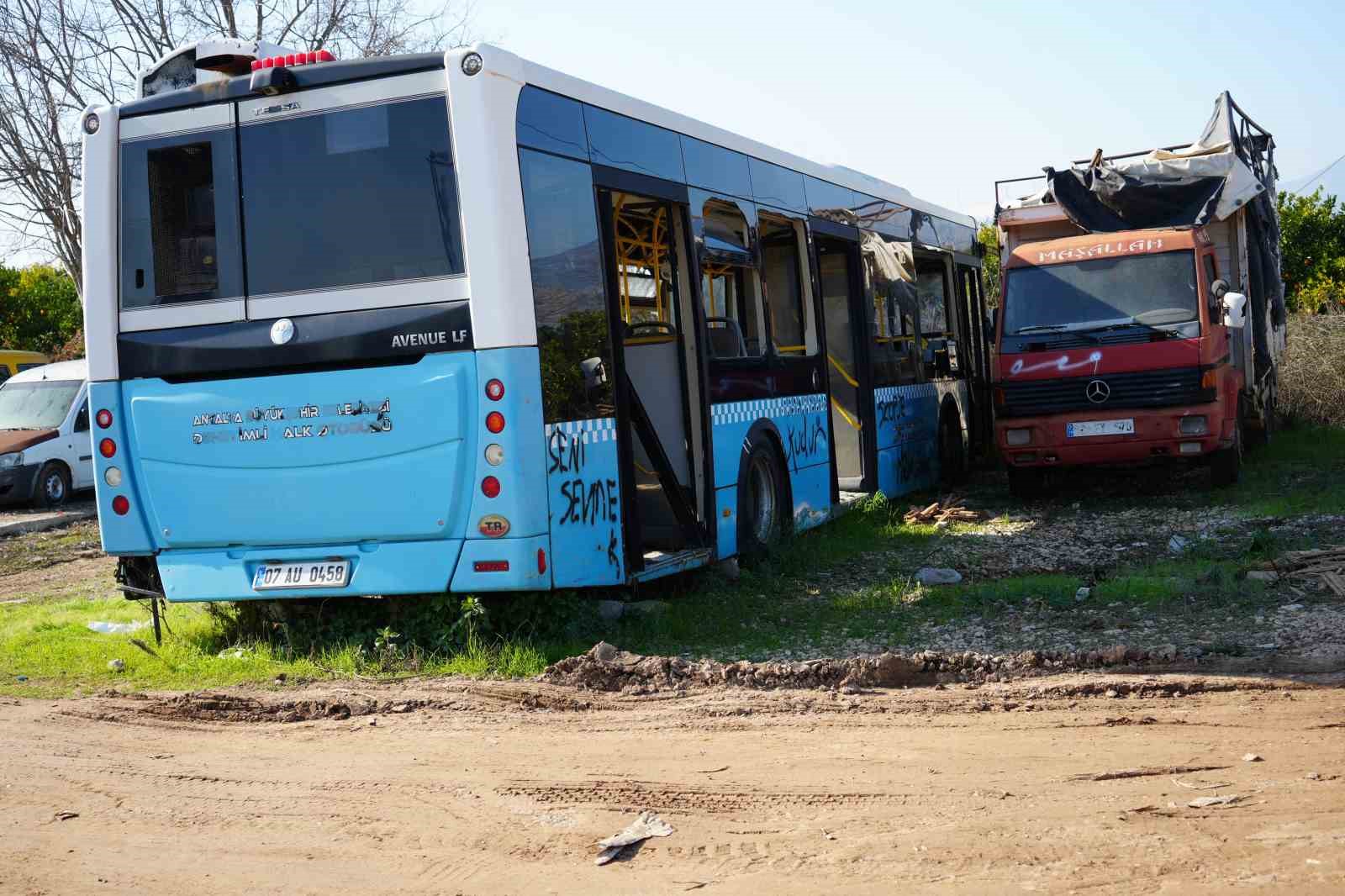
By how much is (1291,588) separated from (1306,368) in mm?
13504

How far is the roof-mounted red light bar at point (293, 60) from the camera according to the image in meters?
7.96

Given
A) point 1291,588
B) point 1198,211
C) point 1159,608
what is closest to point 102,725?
point 1159,608

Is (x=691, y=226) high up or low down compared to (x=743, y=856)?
up

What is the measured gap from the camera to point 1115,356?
Result: 13.3 meters

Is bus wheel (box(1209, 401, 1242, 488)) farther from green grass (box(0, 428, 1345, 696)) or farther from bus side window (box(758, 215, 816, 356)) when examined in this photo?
bus side window (box(758, 215, 816, 356))

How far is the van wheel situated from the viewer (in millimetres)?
20016

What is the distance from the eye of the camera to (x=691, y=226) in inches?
386

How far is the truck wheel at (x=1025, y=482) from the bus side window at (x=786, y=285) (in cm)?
362

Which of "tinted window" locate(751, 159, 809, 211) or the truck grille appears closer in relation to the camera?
"tinted window" locate(751, 159, 809, 211)

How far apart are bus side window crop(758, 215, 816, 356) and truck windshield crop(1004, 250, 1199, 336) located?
3.25m

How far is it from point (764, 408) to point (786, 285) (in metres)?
1.53

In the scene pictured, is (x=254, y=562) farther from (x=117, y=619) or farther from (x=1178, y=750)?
(x=1178, y=750)

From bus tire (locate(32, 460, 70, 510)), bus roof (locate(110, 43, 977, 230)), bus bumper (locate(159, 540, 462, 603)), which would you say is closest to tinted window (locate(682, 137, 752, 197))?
bus roof (locate(110, 43, 977, 230))

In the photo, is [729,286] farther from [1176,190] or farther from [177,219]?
[1176,190]
